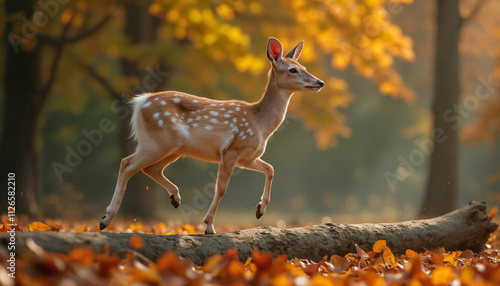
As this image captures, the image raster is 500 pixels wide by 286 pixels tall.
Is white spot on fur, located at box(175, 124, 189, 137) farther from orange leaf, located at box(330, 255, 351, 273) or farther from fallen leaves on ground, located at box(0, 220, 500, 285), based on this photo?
orange leaf, located at box(330, 255, 351, 273)

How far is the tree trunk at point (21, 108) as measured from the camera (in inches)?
453

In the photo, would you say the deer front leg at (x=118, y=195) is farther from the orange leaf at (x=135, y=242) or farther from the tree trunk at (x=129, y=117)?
the tree trunk at (x=129, y=117)

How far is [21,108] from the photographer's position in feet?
38.5

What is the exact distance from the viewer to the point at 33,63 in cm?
1198

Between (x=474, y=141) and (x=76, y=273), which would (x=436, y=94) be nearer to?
(x=474, y=141)

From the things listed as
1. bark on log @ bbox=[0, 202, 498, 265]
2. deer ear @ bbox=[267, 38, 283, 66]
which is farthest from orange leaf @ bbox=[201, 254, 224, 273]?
deer ear @ bbox=[267, 38, 283, 66]

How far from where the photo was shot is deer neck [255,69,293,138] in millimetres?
5754
